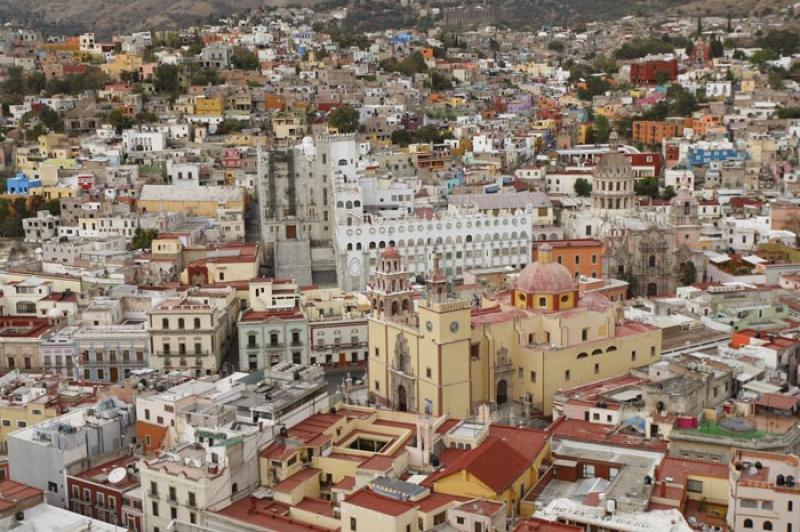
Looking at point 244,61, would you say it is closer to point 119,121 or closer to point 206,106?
point 206,106

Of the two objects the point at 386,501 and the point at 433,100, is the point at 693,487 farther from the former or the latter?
the point at 433,100

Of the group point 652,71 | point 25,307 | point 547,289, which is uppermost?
point 652,71

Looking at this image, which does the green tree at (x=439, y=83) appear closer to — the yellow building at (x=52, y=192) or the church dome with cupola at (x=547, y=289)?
the yellow building at (x=52, y=192)

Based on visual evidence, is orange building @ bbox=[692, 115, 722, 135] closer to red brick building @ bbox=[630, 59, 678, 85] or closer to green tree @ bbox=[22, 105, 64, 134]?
red brick building @ bbox=[630, 59, 678, 85]

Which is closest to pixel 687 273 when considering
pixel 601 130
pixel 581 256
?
pixel 581 256

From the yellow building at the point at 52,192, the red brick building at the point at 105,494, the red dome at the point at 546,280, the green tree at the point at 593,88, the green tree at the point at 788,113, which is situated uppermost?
the green tree at the point at 593,88

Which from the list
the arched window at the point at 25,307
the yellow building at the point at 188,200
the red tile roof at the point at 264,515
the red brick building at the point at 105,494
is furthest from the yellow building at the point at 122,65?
the red tile roof at the point at 264,515

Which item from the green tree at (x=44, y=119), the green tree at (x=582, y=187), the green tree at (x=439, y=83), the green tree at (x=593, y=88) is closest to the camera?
the green tree at (x=582, y=187)

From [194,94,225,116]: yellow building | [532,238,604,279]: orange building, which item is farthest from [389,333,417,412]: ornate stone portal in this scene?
[194,94,225,116]: yellow building
